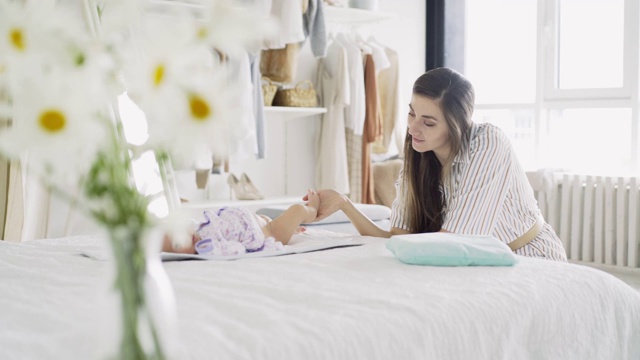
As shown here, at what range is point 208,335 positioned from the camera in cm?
123

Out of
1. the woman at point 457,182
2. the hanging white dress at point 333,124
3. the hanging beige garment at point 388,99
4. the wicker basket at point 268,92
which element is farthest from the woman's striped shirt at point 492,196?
the hanging beige garment at point 388,99

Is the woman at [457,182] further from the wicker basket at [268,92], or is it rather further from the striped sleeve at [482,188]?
the wicker basket at [268,92]

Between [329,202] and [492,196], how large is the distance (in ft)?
1.70

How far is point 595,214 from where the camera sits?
15.8 ft

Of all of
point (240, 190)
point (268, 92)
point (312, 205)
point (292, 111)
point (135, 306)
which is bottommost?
point (240, 190)

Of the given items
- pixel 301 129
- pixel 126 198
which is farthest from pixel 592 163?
pixel 126 198

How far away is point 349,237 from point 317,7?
2.49 metres

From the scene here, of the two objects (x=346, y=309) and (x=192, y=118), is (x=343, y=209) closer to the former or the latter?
(x=346, y=309)

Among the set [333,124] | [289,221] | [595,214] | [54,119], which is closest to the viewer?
[54,119]

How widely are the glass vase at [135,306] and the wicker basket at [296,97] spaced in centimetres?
409

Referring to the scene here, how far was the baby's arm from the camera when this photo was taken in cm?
239

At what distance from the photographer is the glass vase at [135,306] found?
60cm

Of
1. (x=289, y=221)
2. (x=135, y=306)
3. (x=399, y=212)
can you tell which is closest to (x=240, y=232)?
(x=289, y=221)

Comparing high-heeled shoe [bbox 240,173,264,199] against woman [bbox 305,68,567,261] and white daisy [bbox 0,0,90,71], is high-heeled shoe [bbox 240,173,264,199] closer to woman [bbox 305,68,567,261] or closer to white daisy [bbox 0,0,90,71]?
woman [bbox 305,68,567,261]
